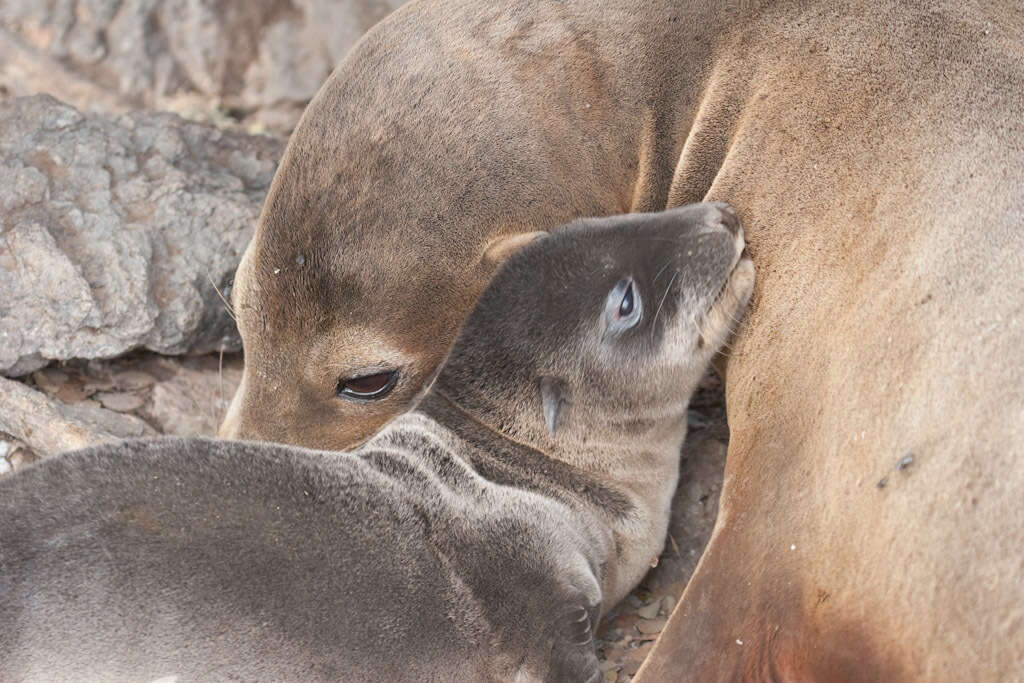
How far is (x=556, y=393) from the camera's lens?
14.2ft

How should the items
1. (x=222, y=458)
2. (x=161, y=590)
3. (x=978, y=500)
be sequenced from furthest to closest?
(x=222, y=458), (x=161, y=590), (x=978, y=500)

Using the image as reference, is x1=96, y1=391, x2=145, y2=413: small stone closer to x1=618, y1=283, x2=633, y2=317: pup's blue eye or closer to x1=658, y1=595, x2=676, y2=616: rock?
x1=618, y1=283, x2=633, y2=317: pup's blue eye

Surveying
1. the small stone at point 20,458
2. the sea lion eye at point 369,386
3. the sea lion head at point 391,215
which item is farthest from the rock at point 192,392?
the sea lion eye at point 369,386

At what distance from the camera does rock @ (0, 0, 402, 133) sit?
7.30m

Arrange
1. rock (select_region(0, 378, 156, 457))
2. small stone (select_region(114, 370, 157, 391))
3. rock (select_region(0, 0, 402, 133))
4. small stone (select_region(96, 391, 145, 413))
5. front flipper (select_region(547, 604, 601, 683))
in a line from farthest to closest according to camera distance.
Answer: rock (select_region(0, 0, 402, 133)) < small stone (select_region(114, 370, 157, 391)) < small stone (select_region(96, 391, 145, 413)) < rock (select_region(0, 378, 156, 457)) < front flipper (select_region(547, 604, 601, 683))

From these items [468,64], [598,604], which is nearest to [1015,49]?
[468,64]

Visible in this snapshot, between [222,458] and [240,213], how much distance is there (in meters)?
2.05

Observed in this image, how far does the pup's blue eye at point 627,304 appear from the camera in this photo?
→ 4.29m

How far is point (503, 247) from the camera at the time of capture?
4.30 m

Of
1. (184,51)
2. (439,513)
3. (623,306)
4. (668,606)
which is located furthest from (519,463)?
(184,51)

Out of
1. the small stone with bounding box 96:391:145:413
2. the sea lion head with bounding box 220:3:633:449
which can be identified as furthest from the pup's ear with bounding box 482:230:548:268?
the small stone with bounding box 96:391:145:413

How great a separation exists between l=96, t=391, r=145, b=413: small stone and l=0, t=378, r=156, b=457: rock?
15 centimetres

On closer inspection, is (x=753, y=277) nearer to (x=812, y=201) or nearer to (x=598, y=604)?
(x=812, y=201)

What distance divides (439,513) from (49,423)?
1.81m
